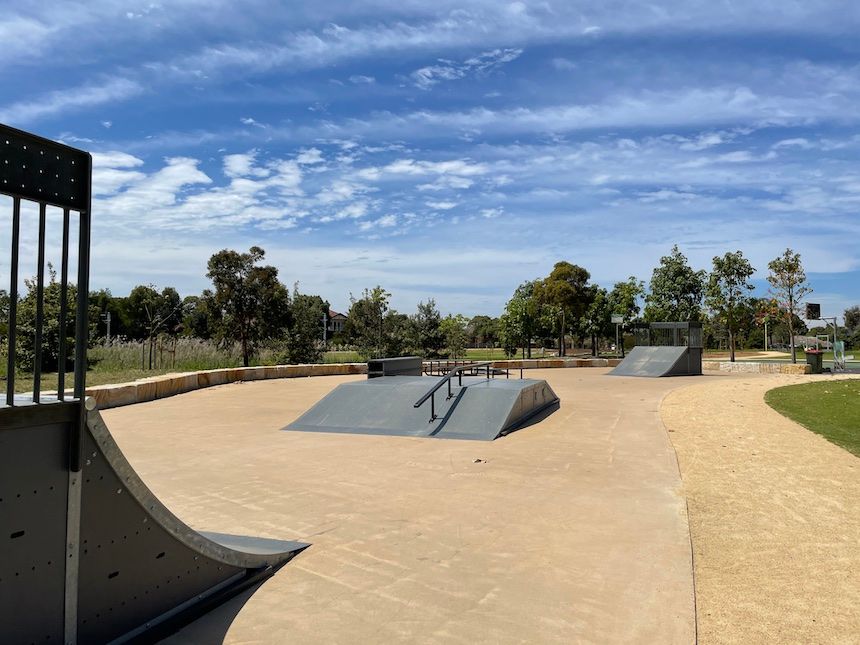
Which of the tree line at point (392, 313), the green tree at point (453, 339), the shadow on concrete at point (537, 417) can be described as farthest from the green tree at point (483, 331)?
the shadow on concrete at point (537, 417)

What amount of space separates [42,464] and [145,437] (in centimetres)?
785

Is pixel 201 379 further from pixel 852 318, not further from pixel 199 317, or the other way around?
pixel 852 318

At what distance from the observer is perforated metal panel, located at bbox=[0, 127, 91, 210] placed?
2.60 m

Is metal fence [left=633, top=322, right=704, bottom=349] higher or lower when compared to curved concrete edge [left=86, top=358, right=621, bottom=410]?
higher

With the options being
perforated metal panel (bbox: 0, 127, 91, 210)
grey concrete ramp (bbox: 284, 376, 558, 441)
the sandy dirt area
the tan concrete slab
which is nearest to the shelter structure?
grey concrete ramp (bbox: 284, 376, 558, 441)

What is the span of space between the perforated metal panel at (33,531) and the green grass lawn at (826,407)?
9440 millimetres

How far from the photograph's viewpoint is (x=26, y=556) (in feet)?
8.65

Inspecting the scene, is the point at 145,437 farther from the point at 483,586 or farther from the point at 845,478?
the point at 845,478

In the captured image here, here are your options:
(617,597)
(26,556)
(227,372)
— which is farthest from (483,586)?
(227,372)

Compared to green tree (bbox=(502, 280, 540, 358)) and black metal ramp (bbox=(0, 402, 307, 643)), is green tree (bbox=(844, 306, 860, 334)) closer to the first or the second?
green tree (bbox=(502, 280, 540, 358))

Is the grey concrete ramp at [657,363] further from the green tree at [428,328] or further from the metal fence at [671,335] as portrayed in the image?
the green tree at [428,328]

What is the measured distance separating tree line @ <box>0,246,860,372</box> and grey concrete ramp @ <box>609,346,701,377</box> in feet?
10.3

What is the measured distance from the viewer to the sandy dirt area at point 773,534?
3424mm

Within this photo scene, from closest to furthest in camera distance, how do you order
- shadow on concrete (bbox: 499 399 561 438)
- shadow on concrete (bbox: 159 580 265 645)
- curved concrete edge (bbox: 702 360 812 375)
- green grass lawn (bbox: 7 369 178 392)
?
shadow on concrete (bbox: 159 580 265 645) → shadow on concrete (bbox: 499 399 561 438) → green grass lawn (bbox: 7 369 178 392) → curved concrete edge (bbox: 702 360 812 375)
